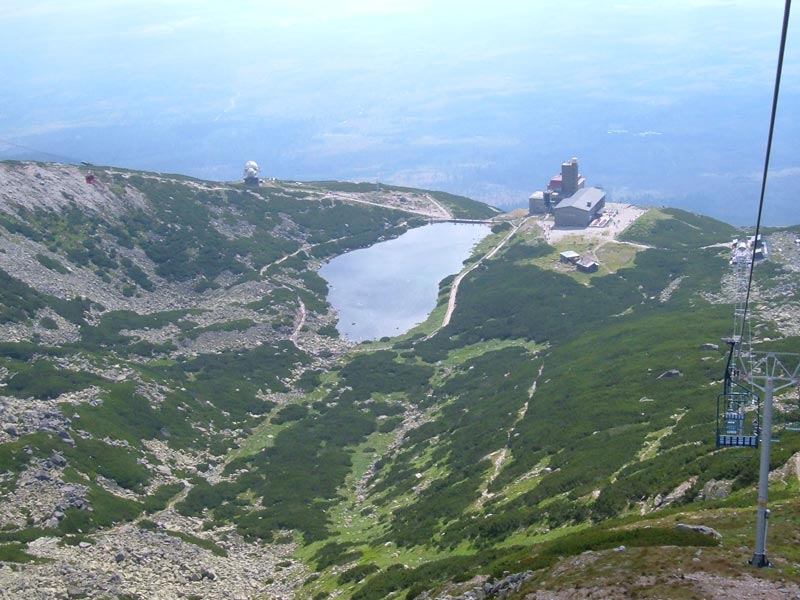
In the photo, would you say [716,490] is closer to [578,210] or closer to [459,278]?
[459,278]

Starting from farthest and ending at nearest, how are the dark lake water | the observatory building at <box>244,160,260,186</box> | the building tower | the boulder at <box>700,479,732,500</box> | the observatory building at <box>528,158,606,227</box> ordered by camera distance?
the observatory building at <box>244,160,260,186</box> → the building tower → the observatory building at <box>528,158,606,227</box> → the dark lake water → the boulder at <box>700,479,732,500</box>

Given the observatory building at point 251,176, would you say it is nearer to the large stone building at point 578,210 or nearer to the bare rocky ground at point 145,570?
the large stone building at point 578,210

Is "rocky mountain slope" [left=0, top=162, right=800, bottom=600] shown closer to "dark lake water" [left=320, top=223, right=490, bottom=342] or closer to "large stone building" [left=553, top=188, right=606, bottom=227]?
"dark lake water" [left=320, top=223, right=490, bottom=342]

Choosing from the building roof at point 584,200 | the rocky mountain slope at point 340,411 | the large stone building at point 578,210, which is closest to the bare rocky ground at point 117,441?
the rocky mountain slope at point 340,411

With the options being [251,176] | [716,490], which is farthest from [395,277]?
[716,490]

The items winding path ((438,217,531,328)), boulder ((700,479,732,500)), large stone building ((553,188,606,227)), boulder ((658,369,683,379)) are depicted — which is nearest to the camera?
boulder ((700,479,732,500))

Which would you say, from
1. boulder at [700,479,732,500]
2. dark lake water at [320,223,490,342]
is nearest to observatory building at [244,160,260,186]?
dark lake water at [320,223,490,342]

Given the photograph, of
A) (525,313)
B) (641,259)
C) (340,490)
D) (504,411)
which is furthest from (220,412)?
(641,259)
